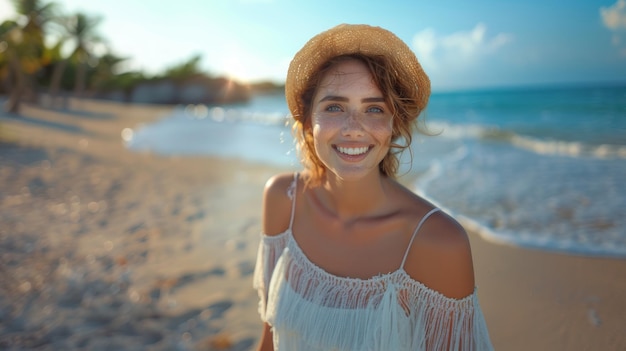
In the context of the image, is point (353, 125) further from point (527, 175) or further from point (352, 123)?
point (527, 175)

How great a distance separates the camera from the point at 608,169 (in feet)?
20.6

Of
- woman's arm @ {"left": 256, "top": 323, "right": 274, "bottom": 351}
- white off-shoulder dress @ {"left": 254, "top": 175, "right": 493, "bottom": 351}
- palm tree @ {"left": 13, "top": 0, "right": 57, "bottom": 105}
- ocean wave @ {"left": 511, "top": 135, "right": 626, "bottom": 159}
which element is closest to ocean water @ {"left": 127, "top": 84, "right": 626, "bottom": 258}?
ocean wave @ {"left": 511, "top": 135, "right": 626, "bottom": 159}

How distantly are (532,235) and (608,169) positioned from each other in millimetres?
3637

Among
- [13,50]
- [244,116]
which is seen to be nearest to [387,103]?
[13,50]

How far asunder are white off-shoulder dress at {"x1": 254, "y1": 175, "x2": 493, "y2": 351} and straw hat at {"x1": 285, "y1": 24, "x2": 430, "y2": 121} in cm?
50

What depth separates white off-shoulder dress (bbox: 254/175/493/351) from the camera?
1474 mm

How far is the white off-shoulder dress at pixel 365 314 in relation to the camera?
147 centimetres

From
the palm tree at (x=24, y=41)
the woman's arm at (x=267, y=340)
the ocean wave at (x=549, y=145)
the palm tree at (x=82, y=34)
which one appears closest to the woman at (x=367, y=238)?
the woman's arm at (x=267, y=340)

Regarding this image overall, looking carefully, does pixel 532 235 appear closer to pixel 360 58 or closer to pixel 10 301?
pixel 360 58

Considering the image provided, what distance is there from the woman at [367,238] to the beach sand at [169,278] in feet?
2.61

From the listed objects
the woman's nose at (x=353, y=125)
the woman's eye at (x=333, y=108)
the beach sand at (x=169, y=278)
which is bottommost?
the beach sand at (x=169, y=278)

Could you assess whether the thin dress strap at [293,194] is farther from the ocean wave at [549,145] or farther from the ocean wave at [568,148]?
the ocean wave at [568,148]

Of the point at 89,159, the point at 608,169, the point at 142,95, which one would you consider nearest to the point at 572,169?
the point at 608,169

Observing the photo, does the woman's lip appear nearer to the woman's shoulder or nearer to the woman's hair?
the woman's hair
